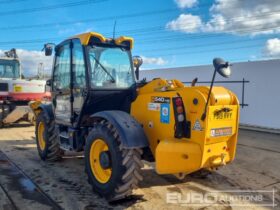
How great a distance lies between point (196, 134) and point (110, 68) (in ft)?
6.69

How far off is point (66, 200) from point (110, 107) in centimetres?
165

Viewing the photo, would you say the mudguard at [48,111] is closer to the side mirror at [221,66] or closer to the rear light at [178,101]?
the rear light at [178,101]

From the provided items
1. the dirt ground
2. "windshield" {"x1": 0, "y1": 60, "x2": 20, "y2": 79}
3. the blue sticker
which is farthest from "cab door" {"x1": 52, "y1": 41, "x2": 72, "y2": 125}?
"windshield" {"x1": 0, "y1": 60, "x2": 20, "y2": 79}

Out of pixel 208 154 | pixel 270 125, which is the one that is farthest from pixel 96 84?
pixel 270 125

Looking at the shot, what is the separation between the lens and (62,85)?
18.9ft

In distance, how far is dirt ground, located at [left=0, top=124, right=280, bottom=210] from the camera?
4059 millimetres

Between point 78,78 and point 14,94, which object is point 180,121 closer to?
point 78,78

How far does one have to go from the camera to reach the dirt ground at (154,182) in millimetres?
4059

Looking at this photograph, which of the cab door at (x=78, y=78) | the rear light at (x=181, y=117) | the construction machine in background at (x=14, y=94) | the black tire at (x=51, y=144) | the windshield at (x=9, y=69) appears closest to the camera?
the rear light at (x=181, y=117)

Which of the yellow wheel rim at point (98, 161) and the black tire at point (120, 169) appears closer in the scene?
the black tire at point (120, 169)

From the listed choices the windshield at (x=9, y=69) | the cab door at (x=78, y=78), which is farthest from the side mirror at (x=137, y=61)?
the windshield at (x=9, y=69)

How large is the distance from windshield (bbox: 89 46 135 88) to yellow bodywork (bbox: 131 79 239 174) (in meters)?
1.04

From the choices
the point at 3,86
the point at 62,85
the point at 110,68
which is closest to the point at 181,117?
the point at 110,68

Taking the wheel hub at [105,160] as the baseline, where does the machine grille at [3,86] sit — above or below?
above
